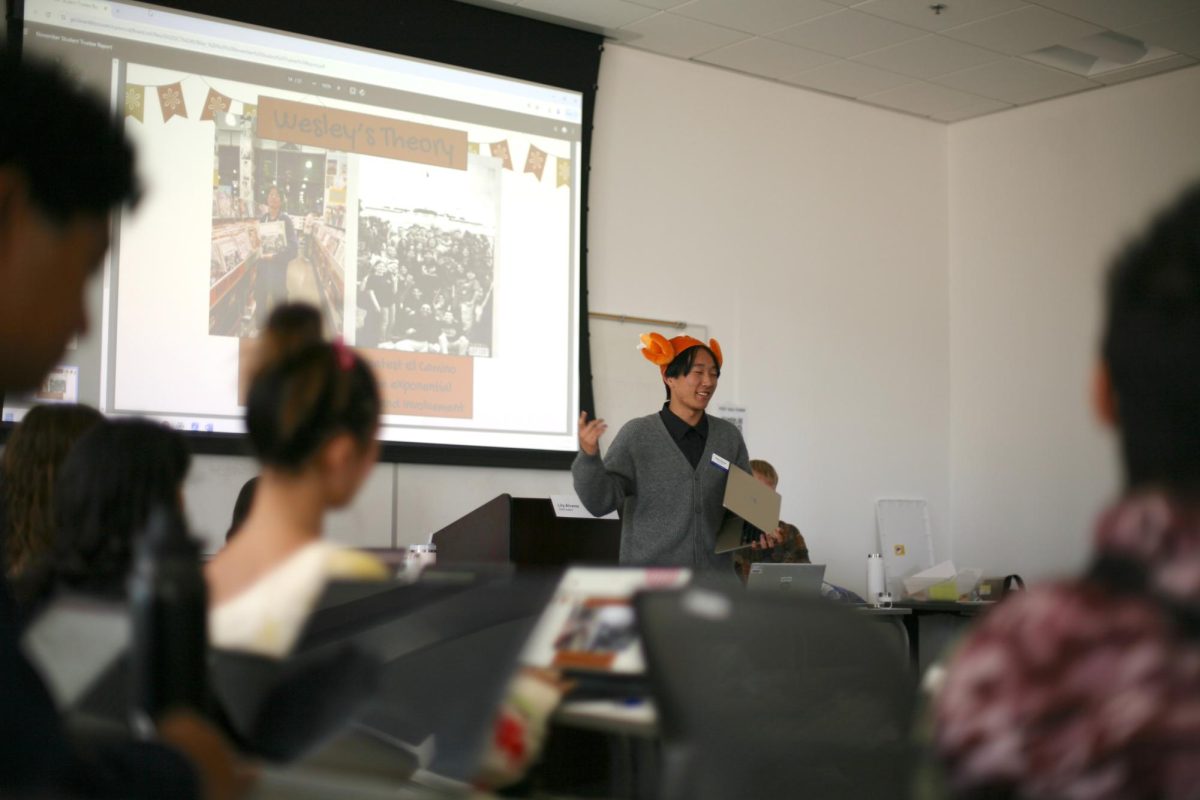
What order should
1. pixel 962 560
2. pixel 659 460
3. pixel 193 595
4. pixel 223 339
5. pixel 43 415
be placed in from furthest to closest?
pixel 962 560, pixel 223 339, pixel 659 460, pixel 43 415, pixel 193 595

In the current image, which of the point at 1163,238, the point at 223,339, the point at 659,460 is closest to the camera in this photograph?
the point at 1163,238

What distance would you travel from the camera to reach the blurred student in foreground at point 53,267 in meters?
0.85

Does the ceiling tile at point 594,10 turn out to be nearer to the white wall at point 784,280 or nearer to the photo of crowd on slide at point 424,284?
the white wall at point 784,280

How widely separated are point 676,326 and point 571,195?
0.84 m

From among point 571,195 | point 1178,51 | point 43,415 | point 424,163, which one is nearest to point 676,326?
point 571,195

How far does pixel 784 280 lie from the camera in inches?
253

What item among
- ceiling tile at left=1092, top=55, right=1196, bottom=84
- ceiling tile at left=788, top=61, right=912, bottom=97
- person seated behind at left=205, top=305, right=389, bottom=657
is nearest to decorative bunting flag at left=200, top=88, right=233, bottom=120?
ceiling tile at left=788, top=61, right=912, bottom=97

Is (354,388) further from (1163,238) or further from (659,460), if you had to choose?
(659,460)

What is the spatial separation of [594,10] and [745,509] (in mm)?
2726

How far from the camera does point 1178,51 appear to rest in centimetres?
598

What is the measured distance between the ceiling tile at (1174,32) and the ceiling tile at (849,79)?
1.13 metres

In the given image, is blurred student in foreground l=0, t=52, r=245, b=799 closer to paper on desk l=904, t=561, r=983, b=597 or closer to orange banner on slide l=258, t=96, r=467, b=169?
orange banner on slide l=258, t=96, r=467, b=169

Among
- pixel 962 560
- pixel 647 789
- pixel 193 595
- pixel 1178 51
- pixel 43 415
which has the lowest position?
pixel 962 560

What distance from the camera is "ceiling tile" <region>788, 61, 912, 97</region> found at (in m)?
6.24
